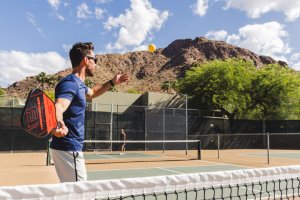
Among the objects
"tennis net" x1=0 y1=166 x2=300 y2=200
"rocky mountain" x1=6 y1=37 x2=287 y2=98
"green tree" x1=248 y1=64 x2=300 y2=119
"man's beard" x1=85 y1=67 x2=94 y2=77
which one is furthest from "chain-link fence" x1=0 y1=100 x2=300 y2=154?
"rocky mountain" x1=6 y1=37 x2=287 y2=98

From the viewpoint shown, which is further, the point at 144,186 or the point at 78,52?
the point at 144,186

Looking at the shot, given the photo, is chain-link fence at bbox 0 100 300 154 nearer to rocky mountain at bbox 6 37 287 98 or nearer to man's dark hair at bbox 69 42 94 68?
man's dark hair at bbox 69 42 94 68

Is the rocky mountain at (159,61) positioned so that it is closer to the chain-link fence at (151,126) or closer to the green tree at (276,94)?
the green tree at (276,94)

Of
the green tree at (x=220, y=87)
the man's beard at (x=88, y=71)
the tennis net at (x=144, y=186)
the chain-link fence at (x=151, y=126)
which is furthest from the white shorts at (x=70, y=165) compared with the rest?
the green tree at (x=220, y=87)

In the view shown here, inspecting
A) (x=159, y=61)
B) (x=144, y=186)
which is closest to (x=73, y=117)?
(x=144, y=186)

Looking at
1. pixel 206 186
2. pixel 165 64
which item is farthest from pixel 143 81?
pixel 206 186

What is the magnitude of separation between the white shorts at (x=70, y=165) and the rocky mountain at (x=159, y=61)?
131571 millimetres

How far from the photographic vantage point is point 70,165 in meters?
3.33

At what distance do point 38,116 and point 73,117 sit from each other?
1.66ft

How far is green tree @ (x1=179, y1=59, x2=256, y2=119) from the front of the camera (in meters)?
33.4

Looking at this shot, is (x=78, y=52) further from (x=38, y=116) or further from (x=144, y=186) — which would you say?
(x=144, y=186)

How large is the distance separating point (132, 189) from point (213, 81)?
101ft

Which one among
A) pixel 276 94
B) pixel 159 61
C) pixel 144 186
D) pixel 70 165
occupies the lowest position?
pixel 144 186

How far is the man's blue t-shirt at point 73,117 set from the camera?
3.27 metres
